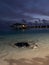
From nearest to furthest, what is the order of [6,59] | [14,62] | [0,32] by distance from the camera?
[14,62] → [6,59] → [0,32]

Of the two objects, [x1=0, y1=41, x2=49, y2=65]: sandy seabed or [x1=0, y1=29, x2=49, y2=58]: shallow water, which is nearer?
[x1=0, y1=41, x2=49, y2=65]: sandy seabed

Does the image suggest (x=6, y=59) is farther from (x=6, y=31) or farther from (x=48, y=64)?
(x=6, y=31)

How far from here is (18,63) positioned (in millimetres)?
3010

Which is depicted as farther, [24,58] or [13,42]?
[13,42]

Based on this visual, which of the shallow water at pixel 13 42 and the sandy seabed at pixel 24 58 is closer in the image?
the sandy seabed at pixel 24 58

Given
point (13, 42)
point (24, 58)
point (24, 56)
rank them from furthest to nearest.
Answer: point (13, 42), point (24, 56), point (24, 58)

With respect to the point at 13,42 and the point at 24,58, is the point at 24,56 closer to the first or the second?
the point at 24,58

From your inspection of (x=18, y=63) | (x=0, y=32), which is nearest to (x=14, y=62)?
(x=18, y=63)

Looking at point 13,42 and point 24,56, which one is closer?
point 24,56

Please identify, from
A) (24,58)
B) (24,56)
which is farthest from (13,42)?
(24,58)

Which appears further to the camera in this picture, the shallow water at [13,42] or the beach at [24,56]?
the shallow water at [13,42]

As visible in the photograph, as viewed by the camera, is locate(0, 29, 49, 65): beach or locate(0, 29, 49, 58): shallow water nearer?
locate(0, 29, 49, 65): beach

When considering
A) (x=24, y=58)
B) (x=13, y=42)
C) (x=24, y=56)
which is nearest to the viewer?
(x=24, y=58)

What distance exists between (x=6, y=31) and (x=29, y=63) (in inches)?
375
